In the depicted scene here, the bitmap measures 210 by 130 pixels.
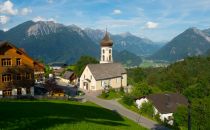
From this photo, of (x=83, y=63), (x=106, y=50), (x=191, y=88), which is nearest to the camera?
(x=191, y=88)

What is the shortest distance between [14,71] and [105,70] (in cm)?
3184

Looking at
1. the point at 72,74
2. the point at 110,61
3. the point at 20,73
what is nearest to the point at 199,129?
the point at 20,73

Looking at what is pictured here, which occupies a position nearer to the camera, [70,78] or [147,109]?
[147,109]

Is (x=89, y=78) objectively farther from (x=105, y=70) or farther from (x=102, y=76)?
(x=105, y=70)

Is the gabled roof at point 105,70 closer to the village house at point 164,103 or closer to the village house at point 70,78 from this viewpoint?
the village house at point 70,78

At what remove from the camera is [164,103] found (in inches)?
2331

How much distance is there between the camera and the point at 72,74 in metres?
94.6

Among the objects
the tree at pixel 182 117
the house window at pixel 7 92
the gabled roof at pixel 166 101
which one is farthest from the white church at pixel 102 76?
the tree at pixel 182 117

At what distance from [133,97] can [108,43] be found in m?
32.4

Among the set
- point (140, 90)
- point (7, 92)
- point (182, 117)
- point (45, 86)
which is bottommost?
point (182, 117)

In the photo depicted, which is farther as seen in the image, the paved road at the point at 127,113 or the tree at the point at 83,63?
the tree at the point at 83,63

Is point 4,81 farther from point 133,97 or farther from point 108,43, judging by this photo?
Answer: point 108,43

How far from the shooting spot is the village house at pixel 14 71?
172 ft

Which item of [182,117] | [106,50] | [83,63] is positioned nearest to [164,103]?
[182,117]
